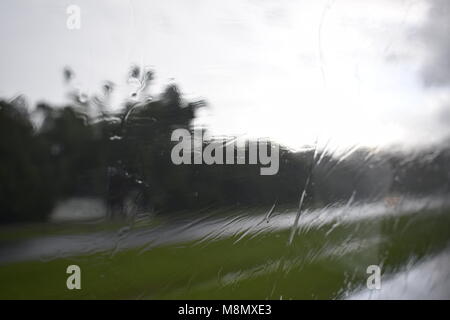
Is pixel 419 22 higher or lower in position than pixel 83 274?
higher

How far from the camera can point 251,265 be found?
1.23 m

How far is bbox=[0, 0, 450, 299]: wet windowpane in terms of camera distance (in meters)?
1.15

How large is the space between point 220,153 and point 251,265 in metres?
0.37

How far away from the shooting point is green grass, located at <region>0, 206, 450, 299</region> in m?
1.17

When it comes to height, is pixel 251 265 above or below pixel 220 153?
below

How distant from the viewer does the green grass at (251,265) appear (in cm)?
117

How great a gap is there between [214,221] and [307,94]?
50 cm

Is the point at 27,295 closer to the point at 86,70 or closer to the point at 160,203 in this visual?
the point at 160,203

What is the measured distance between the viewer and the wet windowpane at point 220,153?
1151 millimetres

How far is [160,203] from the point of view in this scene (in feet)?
3.86

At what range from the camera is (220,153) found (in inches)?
47.6

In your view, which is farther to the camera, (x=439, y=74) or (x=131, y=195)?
(x=439, y=74)
